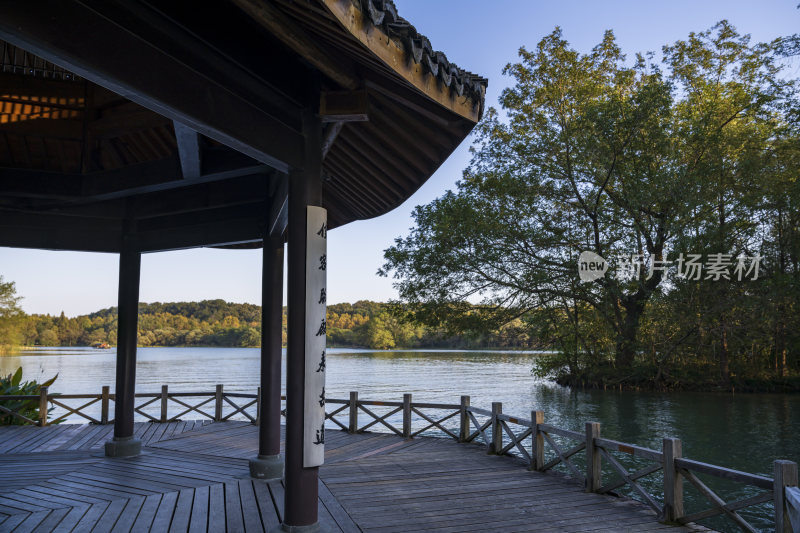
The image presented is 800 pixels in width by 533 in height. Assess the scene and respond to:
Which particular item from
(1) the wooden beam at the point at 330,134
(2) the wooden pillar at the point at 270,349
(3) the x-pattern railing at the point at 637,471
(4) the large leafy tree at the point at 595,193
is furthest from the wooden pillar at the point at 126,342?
(4) the large leafy tree at the point at 595,193

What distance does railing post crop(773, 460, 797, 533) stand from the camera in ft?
13.8

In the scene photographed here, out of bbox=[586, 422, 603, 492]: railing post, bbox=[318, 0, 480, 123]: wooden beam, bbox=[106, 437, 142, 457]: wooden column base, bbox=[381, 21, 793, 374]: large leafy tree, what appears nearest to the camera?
bbox=[318, 0, 480, 123]: wooden beam

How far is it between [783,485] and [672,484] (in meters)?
1.06

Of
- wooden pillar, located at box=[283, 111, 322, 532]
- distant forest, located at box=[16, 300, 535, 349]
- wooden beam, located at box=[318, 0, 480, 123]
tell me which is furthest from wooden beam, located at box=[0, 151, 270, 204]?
distant forest, located at box=[16, 300, 535, 349]

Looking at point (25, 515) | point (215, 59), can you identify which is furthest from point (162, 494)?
point (215, 59)

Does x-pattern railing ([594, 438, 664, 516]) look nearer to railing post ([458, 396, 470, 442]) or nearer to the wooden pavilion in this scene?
railing post ([458, 396, 470, 442])

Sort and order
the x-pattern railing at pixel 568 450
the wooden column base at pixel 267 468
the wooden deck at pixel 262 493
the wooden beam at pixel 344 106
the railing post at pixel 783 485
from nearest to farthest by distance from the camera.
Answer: the wooden beam at pixel 344 106, the railing post at pixel 783 485, the wooden deck at pixel 262 493, the wooden column base at pixel 267 468, the x-pattern railing at pixel 568 450

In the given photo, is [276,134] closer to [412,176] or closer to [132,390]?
[412,176]

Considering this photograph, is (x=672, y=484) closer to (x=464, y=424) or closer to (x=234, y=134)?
(x=464, y=424)

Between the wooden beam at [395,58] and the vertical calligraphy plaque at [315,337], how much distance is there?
128cm

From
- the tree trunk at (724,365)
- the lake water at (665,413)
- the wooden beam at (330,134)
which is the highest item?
the wooden beam at (330,134)

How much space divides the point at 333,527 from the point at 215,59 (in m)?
3.68

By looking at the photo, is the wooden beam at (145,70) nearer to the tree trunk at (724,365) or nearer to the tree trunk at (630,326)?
the tree trunk at (630,326)

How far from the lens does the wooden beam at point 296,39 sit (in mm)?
2764
